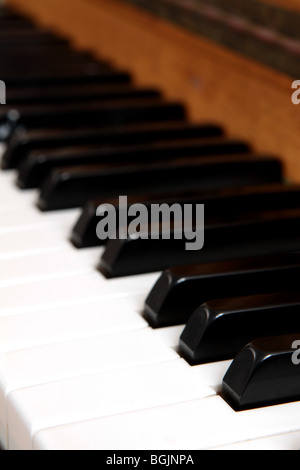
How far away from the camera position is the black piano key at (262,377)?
0.93 m

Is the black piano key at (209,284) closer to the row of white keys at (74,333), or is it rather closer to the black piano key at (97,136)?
the row of white keys at (74,333)

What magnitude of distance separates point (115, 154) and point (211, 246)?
411mm

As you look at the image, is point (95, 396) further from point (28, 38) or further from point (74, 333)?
point (28, 38)

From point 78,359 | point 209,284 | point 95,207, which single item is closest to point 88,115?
point 95,207

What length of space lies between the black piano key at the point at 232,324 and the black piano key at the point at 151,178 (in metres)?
0.47

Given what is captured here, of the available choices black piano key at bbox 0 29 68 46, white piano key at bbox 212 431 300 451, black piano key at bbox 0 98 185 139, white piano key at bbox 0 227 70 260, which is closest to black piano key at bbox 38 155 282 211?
white piano key at bbox 0 227 70 260

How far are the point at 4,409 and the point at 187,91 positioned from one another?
1.11m

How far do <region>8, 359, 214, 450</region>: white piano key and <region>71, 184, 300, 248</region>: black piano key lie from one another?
1.36ft

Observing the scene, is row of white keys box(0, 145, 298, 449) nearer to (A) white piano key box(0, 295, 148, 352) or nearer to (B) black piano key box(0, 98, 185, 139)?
(A) white piano key box(0, 295, 148, 352)

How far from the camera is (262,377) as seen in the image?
94 cm

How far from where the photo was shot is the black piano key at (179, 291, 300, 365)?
102cm

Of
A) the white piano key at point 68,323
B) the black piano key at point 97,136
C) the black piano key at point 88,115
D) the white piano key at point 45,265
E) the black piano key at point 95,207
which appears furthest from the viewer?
the black piano key at point 88,115

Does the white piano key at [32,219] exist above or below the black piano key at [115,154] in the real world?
below

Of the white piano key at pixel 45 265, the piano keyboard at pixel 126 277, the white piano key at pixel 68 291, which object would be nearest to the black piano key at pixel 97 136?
the piano keyboard at pixel 126 277
